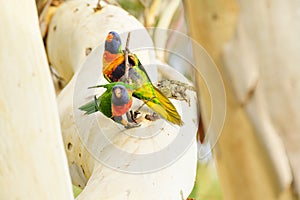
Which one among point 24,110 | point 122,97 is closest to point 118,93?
point 122,97

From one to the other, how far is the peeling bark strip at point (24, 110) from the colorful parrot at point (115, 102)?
13 cm

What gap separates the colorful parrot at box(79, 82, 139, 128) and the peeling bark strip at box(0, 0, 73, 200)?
0.41ft

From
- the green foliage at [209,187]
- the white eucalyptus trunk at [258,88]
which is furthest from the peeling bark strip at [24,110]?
the green foliage at [209,187]

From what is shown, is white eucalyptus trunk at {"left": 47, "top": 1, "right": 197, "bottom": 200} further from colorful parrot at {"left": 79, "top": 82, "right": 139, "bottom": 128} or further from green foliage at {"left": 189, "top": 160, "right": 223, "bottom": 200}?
green foliage at {"left": 189, "top": 160, "right": 223, "bottom": 200}

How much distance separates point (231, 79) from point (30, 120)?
102 mm

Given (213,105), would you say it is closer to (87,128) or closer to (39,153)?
(39,153)

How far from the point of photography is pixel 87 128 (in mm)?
533

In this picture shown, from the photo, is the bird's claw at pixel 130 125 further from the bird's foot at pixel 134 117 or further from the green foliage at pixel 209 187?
the green foliage at pixel 209 187

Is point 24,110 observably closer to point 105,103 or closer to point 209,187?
point 105,103

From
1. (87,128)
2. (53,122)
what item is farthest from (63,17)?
(53,122)

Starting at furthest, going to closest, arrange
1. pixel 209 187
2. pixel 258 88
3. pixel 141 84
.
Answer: pixel 209 187 < pixel 141 84 < pixel 258 88

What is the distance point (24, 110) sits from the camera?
32 cm

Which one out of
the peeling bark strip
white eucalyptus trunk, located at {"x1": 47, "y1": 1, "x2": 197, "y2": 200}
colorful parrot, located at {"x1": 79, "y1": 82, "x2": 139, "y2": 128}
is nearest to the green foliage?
white eucalyptus trunk, located at {"x1": 47, "y1": 1, "x2": 197, "y2": 200}

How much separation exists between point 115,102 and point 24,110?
0.16 metres
